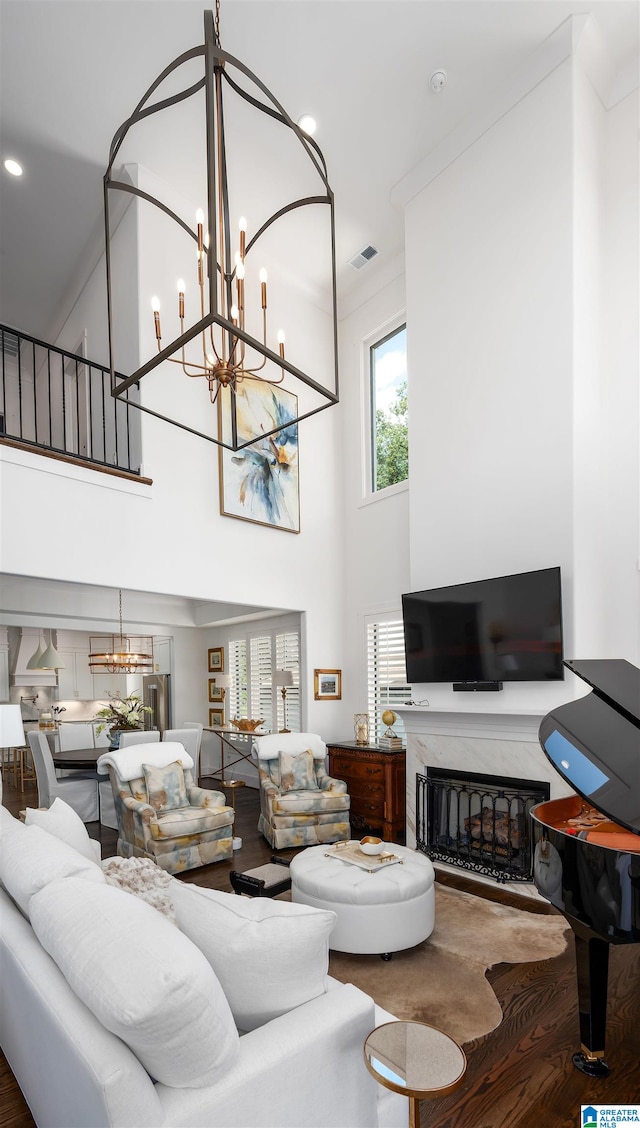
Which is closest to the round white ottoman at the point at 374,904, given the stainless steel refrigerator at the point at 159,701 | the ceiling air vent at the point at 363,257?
the ceiling air vent at the point at 363,257

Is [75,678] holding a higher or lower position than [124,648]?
lower

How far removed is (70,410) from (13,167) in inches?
112

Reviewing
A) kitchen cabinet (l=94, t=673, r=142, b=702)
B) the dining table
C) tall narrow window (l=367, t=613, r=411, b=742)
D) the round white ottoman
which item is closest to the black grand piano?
the round white ottoman

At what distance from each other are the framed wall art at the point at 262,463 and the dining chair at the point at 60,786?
2.92 metres

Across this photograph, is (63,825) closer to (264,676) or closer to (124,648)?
(264,676)

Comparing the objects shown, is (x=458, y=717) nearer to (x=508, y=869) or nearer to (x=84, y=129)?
(x=508, y=869)

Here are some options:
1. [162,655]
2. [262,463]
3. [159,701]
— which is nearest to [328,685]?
[262,463]

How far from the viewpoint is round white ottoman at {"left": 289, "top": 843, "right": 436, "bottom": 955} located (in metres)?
3.34

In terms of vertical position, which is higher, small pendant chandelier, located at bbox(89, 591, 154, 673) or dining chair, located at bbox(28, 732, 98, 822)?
small pendant chandelier, located at bbox(89, 591, 154, 673)

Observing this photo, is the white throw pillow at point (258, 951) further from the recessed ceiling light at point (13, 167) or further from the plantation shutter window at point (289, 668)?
the recessed ceiling light at point (13, 167)

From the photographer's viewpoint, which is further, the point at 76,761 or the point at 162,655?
the point at 162,655

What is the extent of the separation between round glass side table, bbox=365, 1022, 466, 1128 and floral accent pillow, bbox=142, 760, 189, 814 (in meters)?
3.86

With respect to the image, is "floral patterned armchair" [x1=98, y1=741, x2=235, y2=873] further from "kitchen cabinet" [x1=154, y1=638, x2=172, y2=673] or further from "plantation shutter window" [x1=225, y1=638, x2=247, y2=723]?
"kitchen cabinet" [x1=154, y1=638, x2=172, y2=673]

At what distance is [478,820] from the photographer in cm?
504
